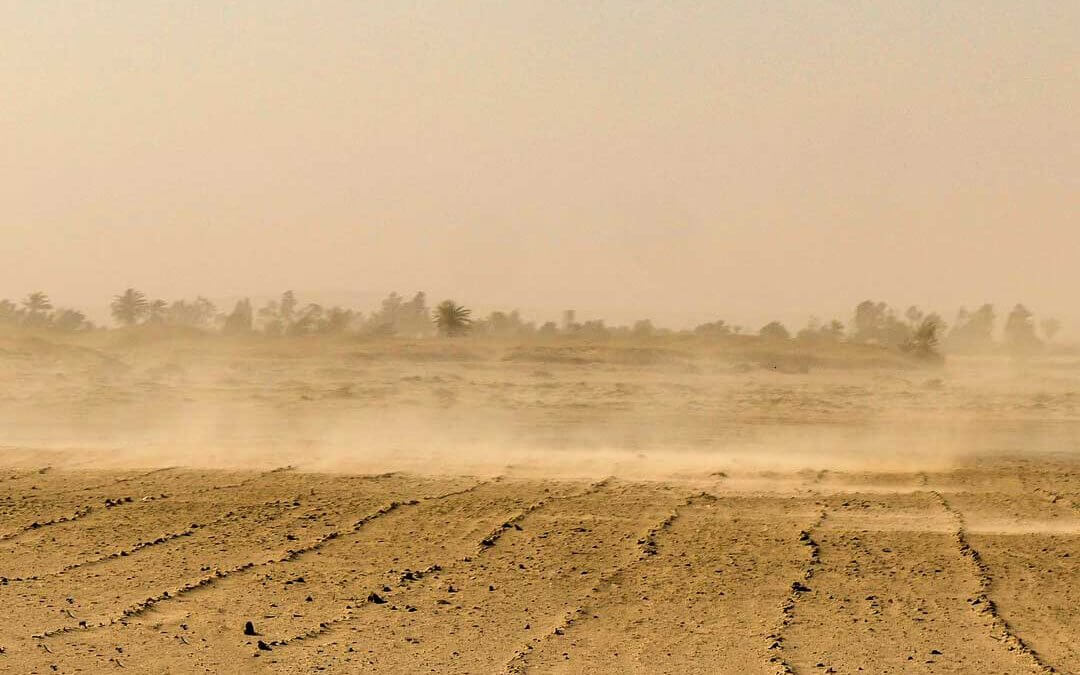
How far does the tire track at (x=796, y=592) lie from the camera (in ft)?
21.6

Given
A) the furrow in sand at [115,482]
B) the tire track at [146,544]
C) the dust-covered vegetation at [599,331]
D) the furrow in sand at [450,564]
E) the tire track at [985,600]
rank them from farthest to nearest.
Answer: the dust-covered vegetation at [599,331], the furrow in sand at [115,482], the tire track at [146,544], the furrow in sand at [450,564], the tire track at [985,600]

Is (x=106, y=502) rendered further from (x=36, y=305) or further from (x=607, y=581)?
(x=36, y=305)

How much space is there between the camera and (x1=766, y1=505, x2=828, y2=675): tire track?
6598mm

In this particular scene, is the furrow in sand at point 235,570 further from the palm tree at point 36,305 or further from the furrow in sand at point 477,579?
the palm tree at point 36,305

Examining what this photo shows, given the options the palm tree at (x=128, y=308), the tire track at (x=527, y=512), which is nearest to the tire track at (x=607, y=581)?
the tire track at (x=527, y=512)

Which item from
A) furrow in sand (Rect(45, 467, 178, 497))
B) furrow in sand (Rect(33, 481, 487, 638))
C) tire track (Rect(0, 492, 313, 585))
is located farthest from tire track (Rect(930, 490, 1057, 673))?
furrow in sand (Rect(45, 467, 178, 497))

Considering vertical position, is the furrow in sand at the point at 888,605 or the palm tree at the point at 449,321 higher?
the palm tree at the point at 449,321

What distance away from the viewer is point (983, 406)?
21875 mm

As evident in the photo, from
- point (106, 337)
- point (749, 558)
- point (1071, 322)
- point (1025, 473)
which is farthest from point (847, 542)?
point (1071, 322)

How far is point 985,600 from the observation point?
7914mm

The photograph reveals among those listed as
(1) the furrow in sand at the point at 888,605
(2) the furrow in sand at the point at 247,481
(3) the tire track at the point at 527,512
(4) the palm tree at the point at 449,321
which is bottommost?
(1) the furrow in sand at the point at 888,605

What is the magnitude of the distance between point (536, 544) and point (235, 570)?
8.33 ft

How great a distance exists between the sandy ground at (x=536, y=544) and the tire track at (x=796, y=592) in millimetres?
25

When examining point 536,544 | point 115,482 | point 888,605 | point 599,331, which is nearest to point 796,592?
point 888,605
